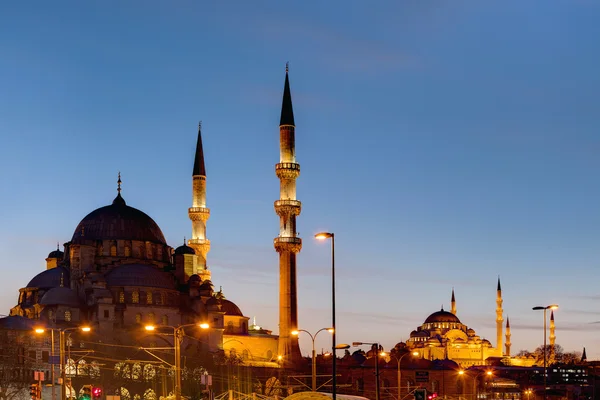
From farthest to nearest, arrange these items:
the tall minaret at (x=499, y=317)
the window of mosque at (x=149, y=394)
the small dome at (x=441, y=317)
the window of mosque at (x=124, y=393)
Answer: the small dome at (x=441, y=317)
the tall minaret at (x=499, y=317)
the window of mosque at (x=149, y=394)
the window of mosque at (x=124, y=393)

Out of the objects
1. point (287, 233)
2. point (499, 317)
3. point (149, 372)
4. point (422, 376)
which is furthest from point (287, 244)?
point (499, 317)

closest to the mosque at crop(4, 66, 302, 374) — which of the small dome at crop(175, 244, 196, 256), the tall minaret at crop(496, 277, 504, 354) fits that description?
the small dome at crop(175, 244, 196, 256)

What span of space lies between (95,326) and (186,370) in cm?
987

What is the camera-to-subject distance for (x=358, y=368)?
113625mm

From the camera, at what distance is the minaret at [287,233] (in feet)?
297

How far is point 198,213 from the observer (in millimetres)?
106938

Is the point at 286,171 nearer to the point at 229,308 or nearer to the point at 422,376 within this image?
the point at 229,308

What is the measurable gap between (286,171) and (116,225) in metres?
18.5

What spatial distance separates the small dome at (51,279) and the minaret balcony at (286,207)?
2127cm

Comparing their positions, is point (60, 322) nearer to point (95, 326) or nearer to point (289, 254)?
point (95, 326)

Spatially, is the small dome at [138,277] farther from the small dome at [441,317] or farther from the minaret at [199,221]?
the small dome at [441,317]

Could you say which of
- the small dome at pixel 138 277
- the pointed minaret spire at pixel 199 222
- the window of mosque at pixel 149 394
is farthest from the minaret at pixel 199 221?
the window of mosque at pixel 149 394

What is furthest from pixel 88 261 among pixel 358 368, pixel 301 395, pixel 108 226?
pixel 301 395

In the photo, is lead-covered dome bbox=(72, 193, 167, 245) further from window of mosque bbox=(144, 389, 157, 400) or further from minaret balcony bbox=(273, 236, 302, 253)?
window of mosque bbox=(144, 389, 157, 400)
